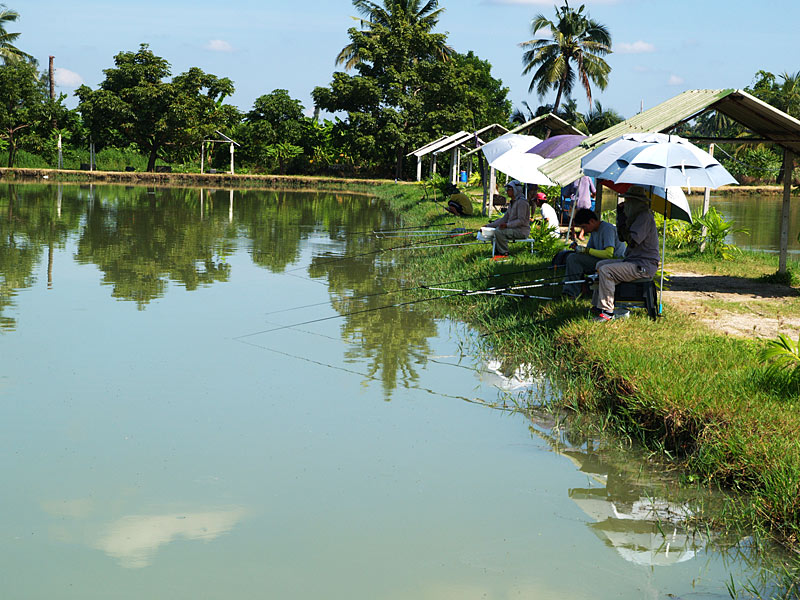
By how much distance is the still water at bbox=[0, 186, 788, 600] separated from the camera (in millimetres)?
4125

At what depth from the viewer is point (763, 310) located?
8.95 metres

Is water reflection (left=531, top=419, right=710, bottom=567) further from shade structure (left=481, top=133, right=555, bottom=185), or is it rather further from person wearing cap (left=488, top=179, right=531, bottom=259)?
person wearing cap (left=488, top=179, right=531, bottom=259)

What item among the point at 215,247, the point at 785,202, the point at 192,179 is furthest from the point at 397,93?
the point at 785,202

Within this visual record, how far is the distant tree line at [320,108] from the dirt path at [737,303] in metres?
34.1

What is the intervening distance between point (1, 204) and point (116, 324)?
1940cm

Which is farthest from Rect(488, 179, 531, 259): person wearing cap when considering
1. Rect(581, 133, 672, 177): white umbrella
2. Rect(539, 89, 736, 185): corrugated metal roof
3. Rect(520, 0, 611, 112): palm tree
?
Rect(520, 0, 611, 112): palm tree

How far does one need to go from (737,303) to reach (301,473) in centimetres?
595

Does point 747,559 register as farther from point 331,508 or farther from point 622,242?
point 622,242

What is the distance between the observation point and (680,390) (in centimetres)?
578

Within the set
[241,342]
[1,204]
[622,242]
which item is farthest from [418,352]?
[1,204]

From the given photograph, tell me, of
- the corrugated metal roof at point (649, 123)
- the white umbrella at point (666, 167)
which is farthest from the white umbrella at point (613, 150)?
the corrugated metal roof at point (649, 123)

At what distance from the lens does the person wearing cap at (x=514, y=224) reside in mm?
12602

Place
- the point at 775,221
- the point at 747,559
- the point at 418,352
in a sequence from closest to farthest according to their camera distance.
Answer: the point at 747,559
the point at 418,352
the point at 775,221

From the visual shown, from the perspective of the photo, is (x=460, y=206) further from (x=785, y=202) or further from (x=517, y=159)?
(x=785, y=202)
